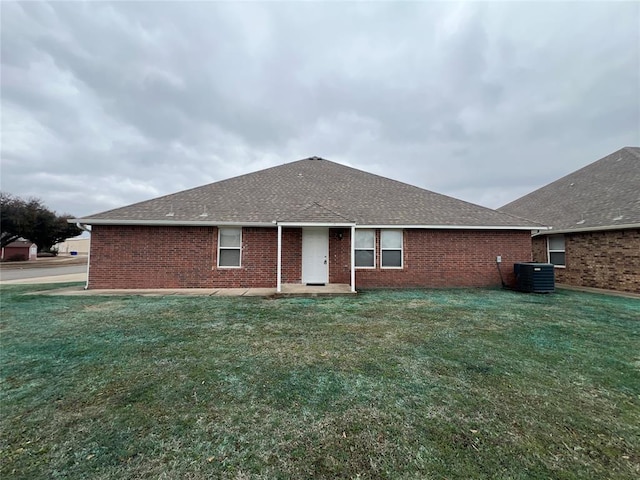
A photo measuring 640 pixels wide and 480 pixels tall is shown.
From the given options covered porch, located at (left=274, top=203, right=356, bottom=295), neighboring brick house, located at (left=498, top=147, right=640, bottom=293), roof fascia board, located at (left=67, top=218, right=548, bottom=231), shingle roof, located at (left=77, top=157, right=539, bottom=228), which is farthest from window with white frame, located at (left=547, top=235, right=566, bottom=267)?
covered porch, located at (left=274, top=203, right=356, bottom=295)

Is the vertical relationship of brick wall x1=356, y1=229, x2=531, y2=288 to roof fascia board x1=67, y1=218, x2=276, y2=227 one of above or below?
below

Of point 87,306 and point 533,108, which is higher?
point 533,108

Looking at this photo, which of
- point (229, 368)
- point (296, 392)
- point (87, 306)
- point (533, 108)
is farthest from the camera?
point (533, 108)

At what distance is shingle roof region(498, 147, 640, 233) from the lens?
10742mm

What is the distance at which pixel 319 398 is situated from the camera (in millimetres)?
2988

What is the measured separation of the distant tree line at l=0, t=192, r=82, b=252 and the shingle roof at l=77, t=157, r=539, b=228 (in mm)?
30742

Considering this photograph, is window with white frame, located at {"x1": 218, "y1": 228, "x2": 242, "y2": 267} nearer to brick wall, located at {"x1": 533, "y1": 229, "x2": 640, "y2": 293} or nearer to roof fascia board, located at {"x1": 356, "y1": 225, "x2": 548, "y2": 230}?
roof fascia board, located at {"x1": 356, "y1": 225, "x2": 548, "y2": 230}

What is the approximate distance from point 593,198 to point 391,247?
10005 mm

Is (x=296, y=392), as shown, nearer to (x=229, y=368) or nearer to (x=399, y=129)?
(x=229, y=368)

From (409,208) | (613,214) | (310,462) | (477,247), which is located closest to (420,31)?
(409,208)

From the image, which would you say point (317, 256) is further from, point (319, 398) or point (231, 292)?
point (319, 398)

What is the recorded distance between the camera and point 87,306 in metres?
7.34

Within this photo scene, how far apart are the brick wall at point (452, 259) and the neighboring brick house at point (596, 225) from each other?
7.67 ft

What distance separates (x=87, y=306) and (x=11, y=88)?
12.2 meters
